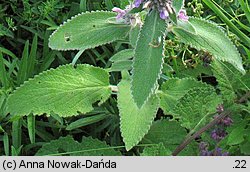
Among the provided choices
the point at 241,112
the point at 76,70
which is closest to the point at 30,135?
the point at 76,70

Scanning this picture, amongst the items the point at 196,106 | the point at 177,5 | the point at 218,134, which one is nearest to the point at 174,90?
the point at 196,106

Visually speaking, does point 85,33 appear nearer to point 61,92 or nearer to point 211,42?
point 61,92

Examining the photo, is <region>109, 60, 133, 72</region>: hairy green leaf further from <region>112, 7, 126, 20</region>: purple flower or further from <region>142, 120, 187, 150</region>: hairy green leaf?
<region>142, 120, 187, 150</region>: hairy green leaf

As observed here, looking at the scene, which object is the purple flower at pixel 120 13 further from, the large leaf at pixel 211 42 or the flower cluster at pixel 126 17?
the large leaf at pixel 211 42

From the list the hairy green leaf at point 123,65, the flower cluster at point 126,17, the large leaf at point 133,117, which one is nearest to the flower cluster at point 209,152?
the large leaf at point 133,117

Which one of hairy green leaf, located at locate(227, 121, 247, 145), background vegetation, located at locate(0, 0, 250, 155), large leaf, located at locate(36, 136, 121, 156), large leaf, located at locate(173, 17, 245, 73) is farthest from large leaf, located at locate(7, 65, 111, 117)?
hairy green leaf, located at locate(227, 121, 247, 145)
